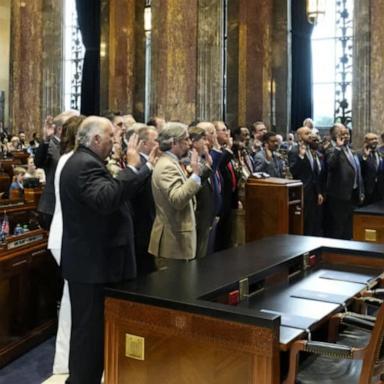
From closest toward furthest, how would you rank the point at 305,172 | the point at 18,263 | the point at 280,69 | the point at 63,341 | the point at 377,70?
1. the point at 63,341
2. the point at 18,263
3. the point at 305,172
4. the point at 377,70
5. the point at 280,69

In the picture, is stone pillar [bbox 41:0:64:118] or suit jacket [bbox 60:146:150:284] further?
stone pillar [bbox 41:0:64:118]

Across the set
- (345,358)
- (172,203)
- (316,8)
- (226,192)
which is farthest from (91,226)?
(316,8)

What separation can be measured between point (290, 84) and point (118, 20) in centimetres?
403

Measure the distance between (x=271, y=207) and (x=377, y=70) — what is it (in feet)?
14.3

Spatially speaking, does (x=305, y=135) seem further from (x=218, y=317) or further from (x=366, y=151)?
(x=218, y=317)

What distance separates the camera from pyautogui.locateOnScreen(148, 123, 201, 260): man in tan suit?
3951 millimetres

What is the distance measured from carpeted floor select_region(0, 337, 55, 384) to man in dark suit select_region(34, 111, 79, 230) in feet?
2.90

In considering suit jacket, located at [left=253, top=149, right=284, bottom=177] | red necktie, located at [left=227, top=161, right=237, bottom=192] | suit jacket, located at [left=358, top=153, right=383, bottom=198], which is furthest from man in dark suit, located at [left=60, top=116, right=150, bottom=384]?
suit jacket, located at [left=358, top=153, right=383, bottom=198]

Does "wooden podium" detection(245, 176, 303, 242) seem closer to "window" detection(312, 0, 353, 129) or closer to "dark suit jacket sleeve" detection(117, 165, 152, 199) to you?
"dark suit jacket sleeve" detection(117, 165, 152, 199)

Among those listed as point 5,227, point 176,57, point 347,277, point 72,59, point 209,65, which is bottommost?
point 347,277

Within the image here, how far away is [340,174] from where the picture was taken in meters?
7.28

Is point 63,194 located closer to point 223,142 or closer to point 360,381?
point 360,381

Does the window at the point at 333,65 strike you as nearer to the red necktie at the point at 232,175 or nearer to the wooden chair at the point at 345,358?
the red necktie at the point at 232,175

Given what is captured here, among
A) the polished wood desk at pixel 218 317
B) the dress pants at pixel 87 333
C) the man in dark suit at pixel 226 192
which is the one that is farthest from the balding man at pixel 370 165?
the dress pants at pixel 87 333
